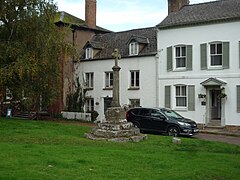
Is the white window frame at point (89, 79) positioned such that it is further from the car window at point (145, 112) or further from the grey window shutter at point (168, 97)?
the car window at point (145, 112)

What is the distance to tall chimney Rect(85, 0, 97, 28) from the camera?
128 ft

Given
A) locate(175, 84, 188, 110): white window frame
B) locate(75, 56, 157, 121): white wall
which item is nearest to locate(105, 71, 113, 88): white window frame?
locate(75, 56, 157, 121): white wall

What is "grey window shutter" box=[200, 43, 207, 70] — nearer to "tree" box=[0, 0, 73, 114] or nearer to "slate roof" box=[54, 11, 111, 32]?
"tree" box=[0, 0, 73, 114]

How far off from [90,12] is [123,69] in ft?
30.5

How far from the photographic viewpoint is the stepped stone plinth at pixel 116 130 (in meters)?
17.1

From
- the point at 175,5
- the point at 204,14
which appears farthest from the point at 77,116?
the point at 204,14

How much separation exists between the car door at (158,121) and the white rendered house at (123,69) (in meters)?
8.07

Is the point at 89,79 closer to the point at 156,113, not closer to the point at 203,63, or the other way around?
the point at 203,63

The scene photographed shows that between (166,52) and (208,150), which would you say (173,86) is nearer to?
(166,52)

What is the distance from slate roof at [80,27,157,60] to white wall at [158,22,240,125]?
6.32 feet

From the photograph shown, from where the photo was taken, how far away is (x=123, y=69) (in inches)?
1318

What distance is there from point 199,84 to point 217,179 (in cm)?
1945

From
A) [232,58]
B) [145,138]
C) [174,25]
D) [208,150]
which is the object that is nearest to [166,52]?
[174,25]

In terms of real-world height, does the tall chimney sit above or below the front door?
above
